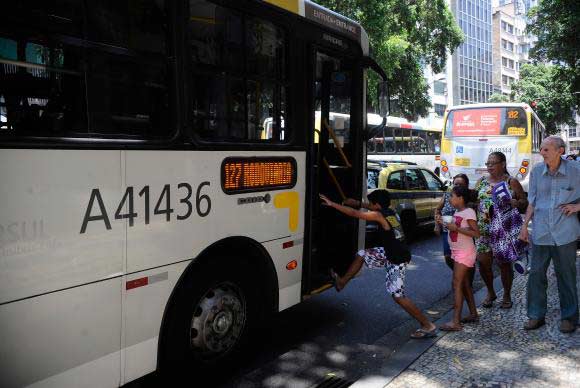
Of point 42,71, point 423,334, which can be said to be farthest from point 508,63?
point 42,71

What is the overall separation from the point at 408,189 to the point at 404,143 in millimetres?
13062

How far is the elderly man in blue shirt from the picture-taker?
4.66 meters

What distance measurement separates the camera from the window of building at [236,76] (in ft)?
11.9

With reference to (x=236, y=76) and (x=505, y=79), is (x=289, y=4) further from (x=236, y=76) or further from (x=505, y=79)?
(x=505, y=79)

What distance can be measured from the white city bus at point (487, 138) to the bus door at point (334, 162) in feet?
38.9

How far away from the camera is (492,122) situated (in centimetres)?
1650

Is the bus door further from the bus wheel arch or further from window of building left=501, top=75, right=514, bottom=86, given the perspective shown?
window of building left=501, top=75, right=514, bottom=86

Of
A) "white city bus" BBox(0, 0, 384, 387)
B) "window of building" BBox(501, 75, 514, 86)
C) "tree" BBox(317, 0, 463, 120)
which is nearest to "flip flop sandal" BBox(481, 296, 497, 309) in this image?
"white city bus" BBox(0, 0, 384, 387)

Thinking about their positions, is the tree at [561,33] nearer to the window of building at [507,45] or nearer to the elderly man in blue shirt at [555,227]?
the elderly man in blue shirt at [555,227]

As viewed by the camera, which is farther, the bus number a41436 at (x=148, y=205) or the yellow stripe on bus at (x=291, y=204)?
the yellow stripe on bus at (x=291, y=204)

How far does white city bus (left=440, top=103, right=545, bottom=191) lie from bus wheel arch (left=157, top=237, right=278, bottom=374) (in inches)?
531

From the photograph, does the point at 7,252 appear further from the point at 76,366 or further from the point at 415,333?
the point at 415,333

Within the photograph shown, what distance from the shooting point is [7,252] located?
2533 millimetres

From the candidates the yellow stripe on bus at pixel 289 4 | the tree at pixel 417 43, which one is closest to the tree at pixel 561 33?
the tree at pixel 417 43
